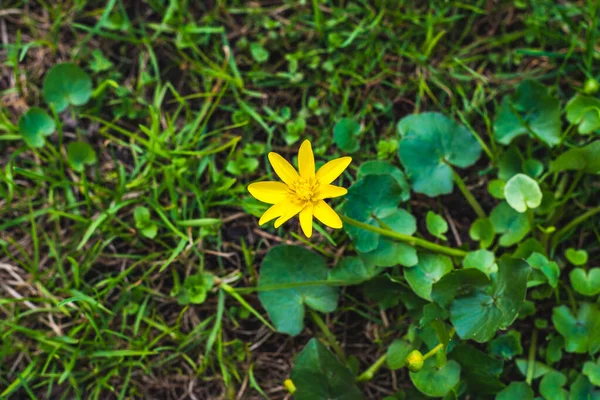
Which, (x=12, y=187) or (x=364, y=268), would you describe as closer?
(x=364, y=268)

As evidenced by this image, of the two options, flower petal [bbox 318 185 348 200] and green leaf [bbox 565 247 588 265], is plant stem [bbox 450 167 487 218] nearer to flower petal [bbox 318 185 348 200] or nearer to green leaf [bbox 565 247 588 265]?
green leaf [bbox 565 247 588 265]

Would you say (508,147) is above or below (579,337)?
above

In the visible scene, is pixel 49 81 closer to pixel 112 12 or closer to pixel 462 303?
pixel 112 12

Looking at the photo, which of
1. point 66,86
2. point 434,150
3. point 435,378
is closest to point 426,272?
point 435,378

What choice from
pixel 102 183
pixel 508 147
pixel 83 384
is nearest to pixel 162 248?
pixel 102 183

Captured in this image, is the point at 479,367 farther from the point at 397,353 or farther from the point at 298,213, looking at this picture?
the point at 298,213

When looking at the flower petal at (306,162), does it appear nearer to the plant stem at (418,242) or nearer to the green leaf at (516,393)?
the plant stem at (418,242)
